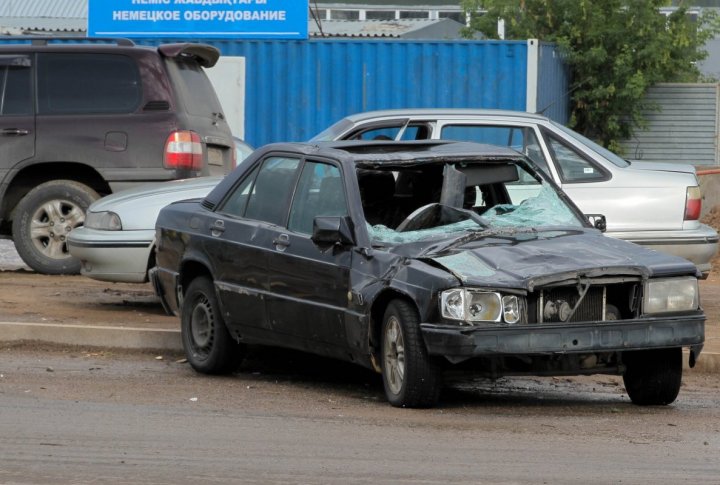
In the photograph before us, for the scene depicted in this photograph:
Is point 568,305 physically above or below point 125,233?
above

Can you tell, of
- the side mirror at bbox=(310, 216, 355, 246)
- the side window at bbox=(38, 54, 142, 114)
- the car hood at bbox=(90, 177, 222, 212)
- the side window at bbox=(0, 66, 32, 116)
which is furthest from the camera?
the side window at bbox=(0, 66, 32, 116)

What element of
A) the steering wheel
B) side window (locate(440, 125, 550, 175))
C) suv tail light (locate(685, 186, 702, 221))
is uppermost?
side window (locate(440, 125, 550, 175))

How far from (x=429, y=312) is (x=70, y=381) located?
2639 millimetres

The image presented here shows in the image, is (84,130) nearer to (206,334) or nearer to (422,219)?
(206,334)

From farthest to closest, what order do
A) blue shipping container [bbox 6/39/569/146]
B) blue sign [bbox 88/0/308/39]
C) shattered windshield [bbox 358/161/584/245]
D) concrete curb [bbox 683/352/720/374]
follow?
1. blue sign [bbox 88/0/308/39]
2. blue shipping container [bbox 6/39/569/146]
3. concrete curb [bbox 683/352/720/374]
4. shattered windshield [bbox 358/161/584/245]

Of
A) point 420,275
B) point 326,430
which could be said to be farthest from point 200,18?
point 326,430

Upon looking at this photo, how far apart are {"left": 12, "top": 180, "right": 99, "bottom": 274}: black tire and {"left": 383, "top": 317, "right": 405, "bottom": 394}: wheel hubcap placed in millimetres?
6410

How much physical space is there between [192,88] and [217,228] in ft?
16.2

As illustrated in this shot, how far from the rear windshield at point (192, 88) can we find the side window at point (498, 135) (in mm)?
2885

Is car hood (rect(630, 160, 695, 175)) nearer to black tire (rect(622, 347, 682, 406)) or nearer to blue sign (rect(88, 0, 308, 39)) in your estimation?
black tire (rect(622, 347, 682, 406))

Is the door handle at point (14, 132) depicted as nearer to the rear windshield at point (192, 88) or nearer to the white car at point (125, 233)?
the rear windshield at point (192, 88)

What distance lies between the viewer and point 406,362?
24.3ft

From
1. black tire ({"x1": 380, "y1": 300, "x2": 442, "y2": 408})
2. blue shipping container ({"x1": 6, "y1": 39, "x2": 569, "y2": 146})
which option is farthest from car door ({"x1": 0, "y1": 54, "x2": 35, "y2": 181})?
blue shipping container ({"x1": 6, "y1": 39, "x2": 569, "y2": 146})

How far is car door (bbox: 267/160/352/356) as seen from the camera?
8.04m
